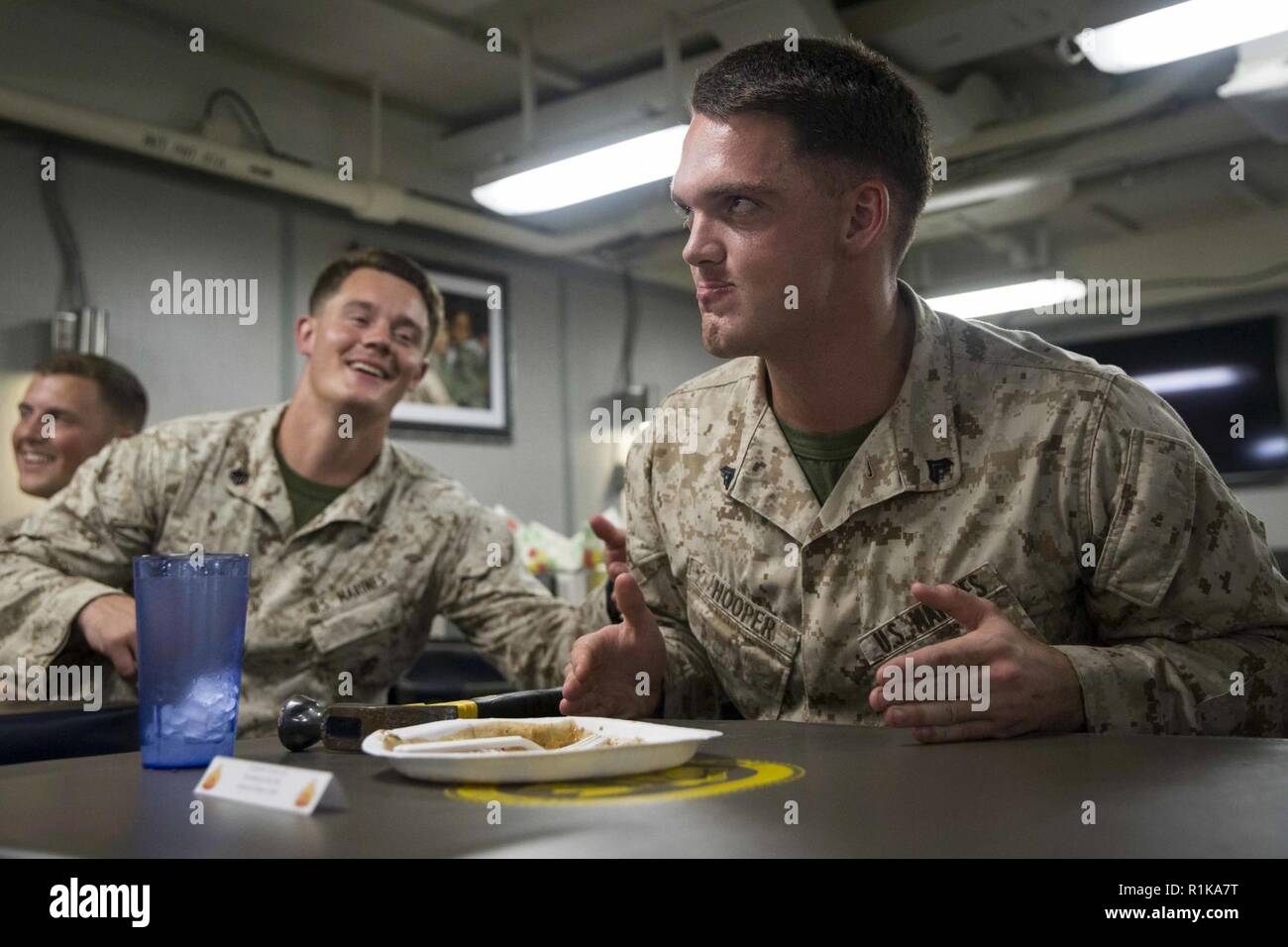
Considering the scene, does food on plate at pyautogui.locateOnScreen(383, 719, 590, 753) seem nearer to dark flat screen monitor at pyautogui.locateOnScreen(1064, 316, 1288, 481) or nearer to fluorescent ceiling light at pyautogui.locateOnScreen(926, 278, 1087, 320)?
fluorescent ceiling light at pyautogui.locateOnScreen(926, 278, 1087, 320)

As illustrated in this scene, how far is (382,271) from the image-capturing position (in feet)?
8.31

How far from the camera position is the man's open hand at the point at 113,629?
1622mm

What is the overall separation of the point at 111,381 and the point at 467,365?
2.04 metres

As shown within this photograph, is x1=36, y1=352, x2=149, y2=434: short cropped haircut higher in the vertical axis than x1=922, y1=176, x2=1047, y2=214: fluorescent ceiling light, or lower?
lower

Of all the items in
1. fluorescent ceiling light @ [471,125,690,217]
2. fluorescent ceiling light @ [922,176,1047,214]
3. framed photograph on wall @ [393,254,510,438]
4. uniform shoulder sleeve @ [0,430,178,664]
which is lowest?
uniform shoulder sleeve @ [0,430,178,664]

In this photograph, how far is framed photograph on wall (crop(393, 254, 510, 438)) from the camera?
554 cm

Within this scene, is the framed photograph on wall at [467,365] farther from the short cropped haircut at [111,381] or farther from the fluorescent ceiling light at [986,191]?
the fluorescent ceiling light at [986,191]

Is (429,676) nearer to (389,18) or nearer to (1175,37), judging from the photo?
(389,18)

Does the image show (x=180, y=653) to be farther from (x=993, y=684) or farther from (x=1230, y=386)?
(x=1230, y=386)

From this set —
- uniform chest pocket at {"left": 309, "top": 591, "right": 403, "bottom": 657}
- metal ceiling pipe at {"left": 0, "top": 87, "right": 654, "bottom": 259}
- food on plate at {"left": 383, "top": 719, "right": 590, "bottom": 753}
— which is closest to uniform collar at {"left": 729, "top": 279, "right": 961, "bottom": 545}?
food on plate at {"left": 383, "top": 719, "right": 590, "bottom": 753}

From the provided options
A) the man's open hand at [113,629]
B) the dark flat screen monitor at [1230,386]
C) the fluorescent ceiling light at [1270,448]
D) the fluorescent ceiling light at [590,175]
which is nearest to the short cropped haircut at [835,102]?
the man's open hand at [113,629]

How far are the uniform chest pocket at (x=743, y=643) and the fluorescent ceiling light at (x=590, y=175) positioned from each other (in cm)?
283

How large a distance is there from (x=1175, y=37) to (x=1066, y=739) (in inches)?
126

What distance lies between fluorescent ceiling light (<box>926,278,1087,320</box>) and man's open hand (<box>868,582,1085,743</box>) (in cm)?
544
